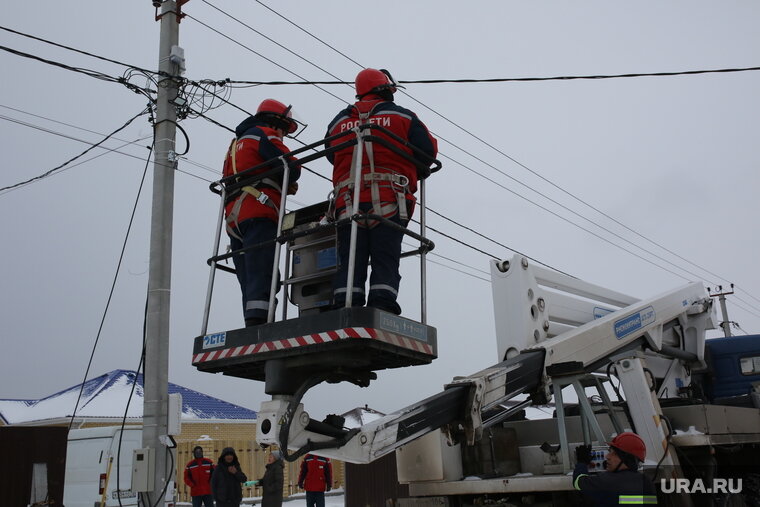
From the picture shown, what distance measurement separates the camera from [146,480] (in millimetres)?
8102

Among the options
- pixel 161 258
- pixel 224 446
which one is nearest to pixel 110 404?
pixel 224 446

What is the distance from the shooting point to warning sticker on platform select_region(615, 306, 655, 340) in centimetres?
712

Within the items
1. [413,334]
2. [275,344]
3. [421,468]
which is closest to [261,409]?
[275,344]

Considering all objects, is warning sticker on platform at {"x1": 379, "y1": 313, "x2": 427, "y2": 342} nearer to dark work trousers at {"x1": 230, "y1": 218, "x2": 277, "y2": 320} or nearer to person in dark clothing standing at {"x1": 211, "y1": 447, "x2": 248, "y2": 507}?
dark work trousers at {"x1": 230, "y1": 218, "x2": 277, "y2": 320}

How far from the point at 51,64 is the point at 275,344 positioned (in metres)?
5.93

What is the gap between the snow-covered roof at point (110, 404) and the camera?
81.5 ft

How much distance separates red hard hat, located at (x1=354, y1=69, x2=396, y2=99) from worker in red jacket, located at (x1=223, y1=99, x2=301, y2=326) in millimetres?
830

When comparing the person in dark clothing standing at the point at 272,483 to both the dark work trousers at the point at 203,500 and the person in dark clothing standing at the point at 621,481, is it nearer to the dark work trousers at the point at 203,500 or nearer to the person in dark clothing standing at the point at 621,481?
the dark work trousers at the point at 203,500

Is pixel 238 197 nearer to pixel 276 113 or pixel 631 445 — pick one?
pixel 276 113

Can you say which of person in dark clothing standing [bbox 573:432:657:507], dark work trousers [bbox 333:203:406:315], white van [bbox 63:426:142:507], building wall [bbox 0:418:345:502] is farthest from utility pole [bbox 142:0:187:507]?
building wall [bbox 0:418:345:502]

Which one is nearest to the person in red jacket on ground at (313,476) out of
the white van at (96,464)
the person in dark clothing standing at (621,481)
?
the white van at (96,464)

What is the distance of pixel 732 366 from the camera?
28.8 feet

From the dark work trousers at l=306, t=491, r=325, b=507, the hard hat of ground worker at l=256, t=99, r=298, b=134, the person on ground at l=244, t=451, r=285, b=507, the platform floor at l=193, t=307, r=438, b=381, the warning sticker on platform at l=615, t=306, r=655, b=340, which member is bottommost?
the dark work trousers at l=306, t=491, r=325, b=507
